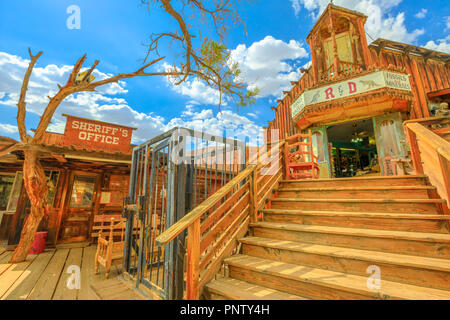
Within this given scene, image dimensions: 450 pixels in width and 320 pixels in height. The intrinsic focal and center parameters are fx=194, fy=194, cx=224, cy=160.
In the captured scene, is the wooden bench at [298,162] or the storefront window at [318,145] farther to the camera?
the storefront window at [318,145]

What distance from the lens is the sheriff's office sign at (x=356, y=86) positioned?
661 centimetres

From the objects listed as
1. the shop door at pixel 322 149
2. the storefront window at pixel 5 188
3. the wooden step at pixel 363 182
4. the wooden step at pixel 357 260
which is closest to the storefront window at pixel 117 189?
the storefront window at pixel 5 188

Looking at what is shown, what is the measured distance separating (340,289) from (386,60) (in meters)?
10.8

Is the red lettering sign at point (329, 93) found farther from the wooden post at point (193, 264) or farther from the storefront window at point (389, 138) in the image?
the wooden post at point (193, 264)

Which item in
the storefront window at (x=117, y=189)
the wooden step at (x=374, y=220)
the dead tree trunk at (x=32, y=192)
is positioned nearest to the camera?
the wooden step at (x=374, y=220)

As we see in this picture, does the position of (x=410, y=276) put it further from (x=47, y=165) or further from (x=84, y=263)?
(x=47, y=165)

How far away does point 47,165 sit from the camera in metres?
6.75

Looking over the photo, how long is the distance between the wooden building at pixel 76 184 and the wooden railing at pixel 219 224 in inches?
185

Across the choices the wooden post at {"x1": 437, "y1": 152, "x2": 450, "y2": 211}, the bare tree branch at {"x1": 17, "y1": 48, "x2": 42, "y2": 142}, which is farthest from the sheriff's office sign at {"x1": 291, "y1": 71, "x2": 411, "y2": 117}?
the bare tree branch at {"x1": 17, "y1": 48, "x2": 42, "y2": 142}

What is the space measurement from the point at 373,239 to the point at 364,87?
21.5 ft

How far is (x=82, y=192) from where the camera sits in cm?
725

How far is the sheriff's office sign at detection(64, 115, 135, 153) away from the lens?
6.62 metres
